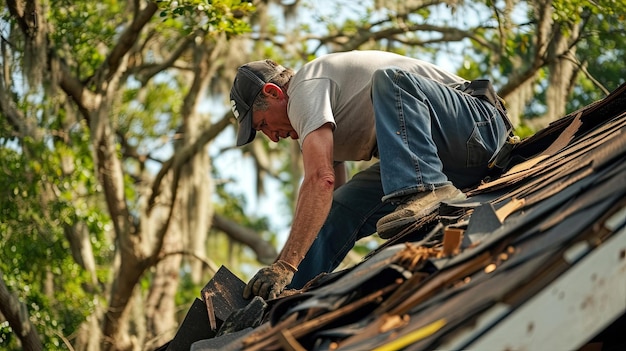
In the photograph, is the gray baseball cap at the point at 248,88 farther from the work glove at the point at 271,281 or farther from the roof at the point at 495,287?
the roof at the point at 495,287

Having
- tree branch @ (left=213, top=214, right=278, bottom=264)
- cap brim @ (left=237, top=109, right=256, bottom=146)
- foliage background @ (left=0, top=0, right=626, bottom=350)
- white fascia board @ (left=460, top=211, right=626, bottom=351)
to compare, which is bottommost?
tree branch @ (left=213, top=214, right=278, bottom=264)

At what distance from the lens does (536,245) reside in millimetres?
3393

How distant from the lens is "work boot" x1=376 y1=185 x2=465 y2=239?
188 inches

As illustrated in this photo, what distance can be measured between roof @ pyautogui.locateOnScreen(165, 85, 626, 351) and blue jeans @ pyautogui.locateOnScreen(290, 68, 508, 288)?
1.49 feet

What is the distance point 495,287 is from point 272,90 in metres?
2.53

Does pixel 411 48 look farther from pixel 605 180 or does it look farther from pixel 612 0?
→ pixel 605 180

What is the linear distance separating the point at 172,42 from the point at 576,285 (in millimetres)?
10476

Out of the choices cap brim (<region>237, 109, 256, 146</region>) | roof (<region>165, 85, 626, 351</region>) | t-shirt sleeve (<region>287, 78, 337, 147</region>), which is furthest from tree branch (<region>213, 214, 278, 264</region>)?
roof (<region>165, 85, 626, 351</region>)

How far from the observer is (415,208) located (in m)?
4.80

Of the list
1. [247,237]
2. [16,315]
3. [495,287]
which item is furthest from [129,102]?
[495,287]

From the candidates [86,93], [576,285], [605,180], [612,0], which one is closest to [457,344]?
[576,285]

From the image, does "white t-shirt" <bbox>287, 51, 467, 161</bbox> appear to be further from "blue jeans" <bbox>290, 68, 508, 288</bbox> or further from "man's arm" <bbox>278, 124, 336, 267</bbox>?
"blue jeans" <bbox>290, 68, 508, 288</bbox>

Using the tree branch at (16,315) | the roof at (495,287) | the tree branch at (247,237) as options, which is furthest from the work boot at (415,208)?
the tree branch at (247,237)

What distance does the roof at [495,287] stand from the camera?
3.11 metres
